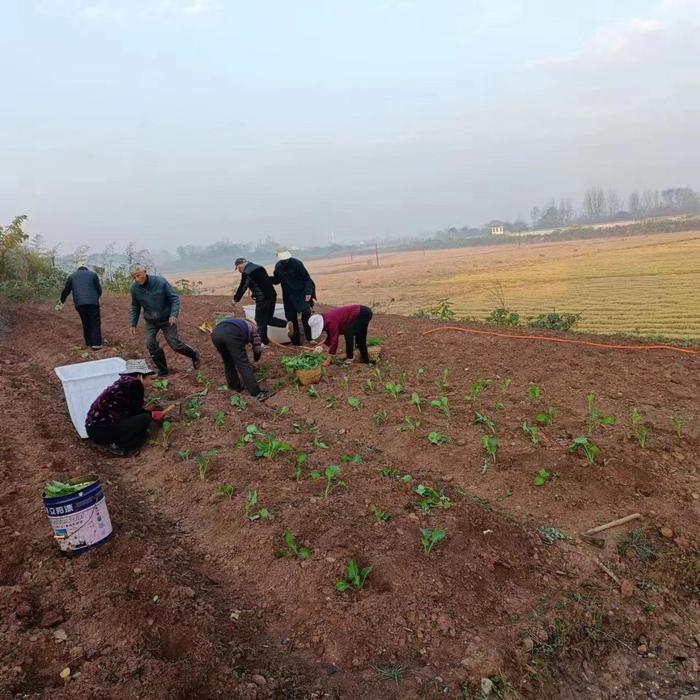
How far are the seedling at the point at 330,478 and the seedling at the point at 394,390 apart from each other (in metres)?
1.79

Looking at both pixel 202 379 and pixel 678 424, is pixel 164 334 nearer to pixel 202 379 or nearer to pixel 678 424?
pixel 202 379

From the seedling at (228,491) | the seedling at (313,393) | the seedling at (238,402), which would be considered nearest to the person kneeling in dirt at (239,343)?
the seedling at (238,402)

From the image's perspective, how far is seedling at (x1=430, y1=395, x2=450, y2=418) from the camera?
16.9ft

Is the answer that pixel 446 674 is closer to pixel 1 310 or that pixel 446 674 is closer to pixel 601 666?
pixel 601 666

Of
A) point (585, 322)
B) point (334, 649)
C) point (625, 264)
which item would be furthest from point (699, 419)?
point (625, 264)

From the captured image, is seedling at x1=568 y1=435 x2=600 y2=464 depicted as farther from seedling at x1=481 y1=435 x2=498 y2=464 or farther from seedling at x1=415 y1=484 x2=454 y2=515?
seedling at x1=415 y1=484 x2=454 y2=515

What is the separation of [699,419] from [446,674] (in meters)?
3.84

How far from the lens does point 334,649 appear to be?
2588 mm

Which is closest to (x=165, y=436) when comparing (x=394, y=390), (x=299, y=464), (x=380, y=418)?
(x=299, y=464)

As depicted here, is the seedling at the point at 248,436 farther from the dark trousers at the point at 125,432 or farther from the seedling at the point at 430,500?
the seedling at the point at 430,500

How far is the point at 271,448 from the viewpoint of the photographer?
4.43 m

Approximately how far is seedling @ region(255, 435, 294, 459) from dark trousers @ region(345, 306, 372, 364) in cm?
233

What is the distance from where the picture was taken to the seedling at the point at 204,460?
424 centimetres

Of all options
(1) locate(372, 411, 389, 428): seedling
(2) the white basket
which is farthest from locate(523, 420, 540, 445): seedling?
(2) the white basket
